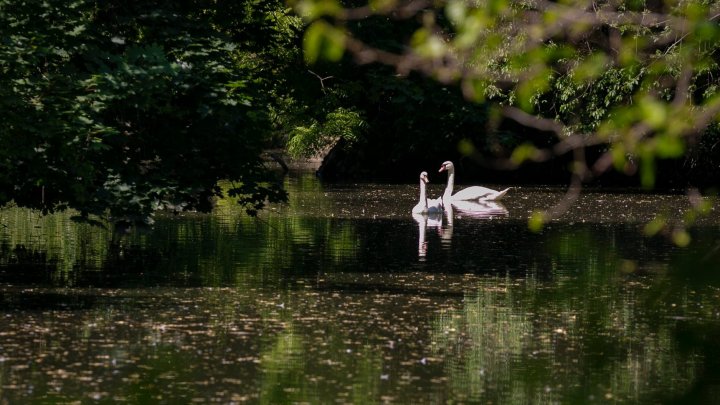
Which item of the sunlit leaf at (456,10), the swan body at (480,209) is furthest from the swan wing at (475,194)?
the sunlit leaf at (456,10)

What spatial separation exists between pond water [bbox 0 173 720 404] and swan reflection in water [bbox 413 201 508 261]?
0.21 meters

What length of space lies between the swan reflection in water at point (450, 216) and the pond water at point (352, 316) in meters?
0.21

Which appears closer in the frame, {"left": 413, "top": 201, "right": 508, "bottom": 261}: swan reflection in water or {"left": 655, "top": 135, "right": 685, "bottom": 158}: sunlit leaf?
{"left": 655, "top": 135, "right": 685, "bottom": 158}: sunlit leaf

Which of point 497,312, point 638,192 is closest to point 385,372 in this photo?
point 497,312

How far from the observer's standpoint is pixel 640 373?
11414 millimetres

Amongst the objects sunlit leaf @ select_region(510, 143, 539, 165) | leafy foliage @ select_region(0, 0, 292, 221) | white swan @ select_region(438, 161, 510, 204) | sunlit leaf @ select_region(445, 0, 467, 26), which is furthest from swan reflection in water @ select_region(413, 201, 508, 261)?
sunlit leaf @ select_region(445, 0, 467, 26)

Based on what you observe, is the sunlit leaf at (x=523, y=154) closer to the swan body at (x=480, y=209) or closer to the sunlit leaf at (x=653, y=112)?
the sunlit leaf at (x=653, y=112)

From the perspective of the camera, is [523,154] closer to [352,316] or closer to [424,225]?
[352,316]

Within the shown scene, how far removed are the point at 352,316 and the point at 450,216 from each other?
1718 cm

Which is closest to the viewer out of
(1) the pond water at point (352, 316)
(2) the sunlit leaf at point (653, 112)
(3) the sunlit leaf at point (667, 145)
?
(2) the sunlit leaf at point (653, 112)

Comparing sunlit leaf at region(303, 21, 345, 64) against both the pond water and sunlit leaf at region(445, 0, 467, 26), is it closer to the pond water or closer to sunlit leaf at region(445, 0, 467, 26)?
sunlit leaf at region(445, 0, 467, 26)

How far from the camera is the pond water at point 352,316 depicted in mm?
10516

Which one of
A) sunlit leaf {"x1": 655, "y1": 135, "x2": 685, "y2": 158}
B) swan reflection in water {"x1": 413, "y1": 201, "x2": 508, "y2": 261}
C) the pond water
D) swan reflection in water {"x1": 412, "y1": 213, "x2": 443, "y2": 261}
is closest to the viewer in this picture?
sunlit leaf {"x1": 655, "y1": 135, "x2": 685, "y2": 158}

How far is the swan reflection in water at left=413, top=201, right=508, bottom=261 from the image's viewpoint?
937 inches
